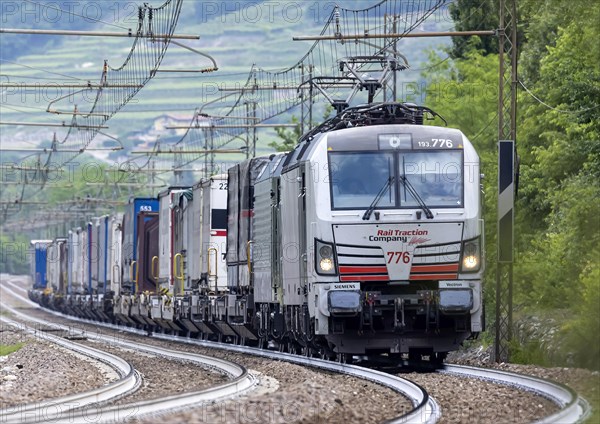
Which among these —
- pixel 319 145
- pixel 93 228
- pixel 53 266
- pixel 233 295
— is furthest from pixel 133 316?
pixel 53 266

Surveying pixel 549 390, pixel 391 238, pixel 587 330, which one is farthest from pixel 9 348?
pixel 549 390

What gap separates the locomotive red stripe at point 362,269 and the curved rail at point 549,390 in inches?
66.0

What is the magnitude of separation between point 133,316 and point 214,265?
14.7 metres

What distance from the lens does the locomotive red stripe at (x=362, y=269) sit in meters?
18.9

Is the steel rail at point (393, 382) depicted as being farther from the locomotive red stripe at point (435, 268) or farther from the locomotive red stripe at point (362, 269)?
the locomotive red stripe at point (435, 268)

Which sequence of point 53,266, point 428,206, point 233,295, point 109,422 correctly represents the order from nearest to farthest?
1. point 109,422
2. point 428,206
3. point 233,295
4. point 53,266

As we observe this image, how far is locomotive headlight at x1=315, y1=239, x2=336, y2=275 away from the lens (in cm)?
1894

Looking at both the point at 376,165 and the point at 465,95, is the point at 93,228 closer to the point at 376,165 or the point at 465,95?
the point at 465,95

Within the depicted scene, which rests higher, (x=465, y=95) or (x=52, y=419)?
(x=465, y=95)

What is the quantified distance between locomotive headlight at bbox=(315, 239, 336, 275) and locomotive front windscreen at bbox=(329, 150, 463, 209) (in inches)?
23.4

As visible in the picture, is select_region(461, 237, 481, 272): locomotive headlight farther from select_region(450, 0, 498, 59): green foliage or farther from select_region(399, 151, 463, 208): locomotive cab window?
select_region(450, 0, 498, 59): green foliage

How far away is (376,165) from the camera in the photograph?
63.6ft

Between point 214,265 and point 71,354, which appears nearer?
point 71,354

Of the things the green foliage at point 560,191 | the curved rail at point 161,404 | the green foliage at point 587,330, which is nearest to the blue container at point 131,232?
the green foliage at point 560,191
